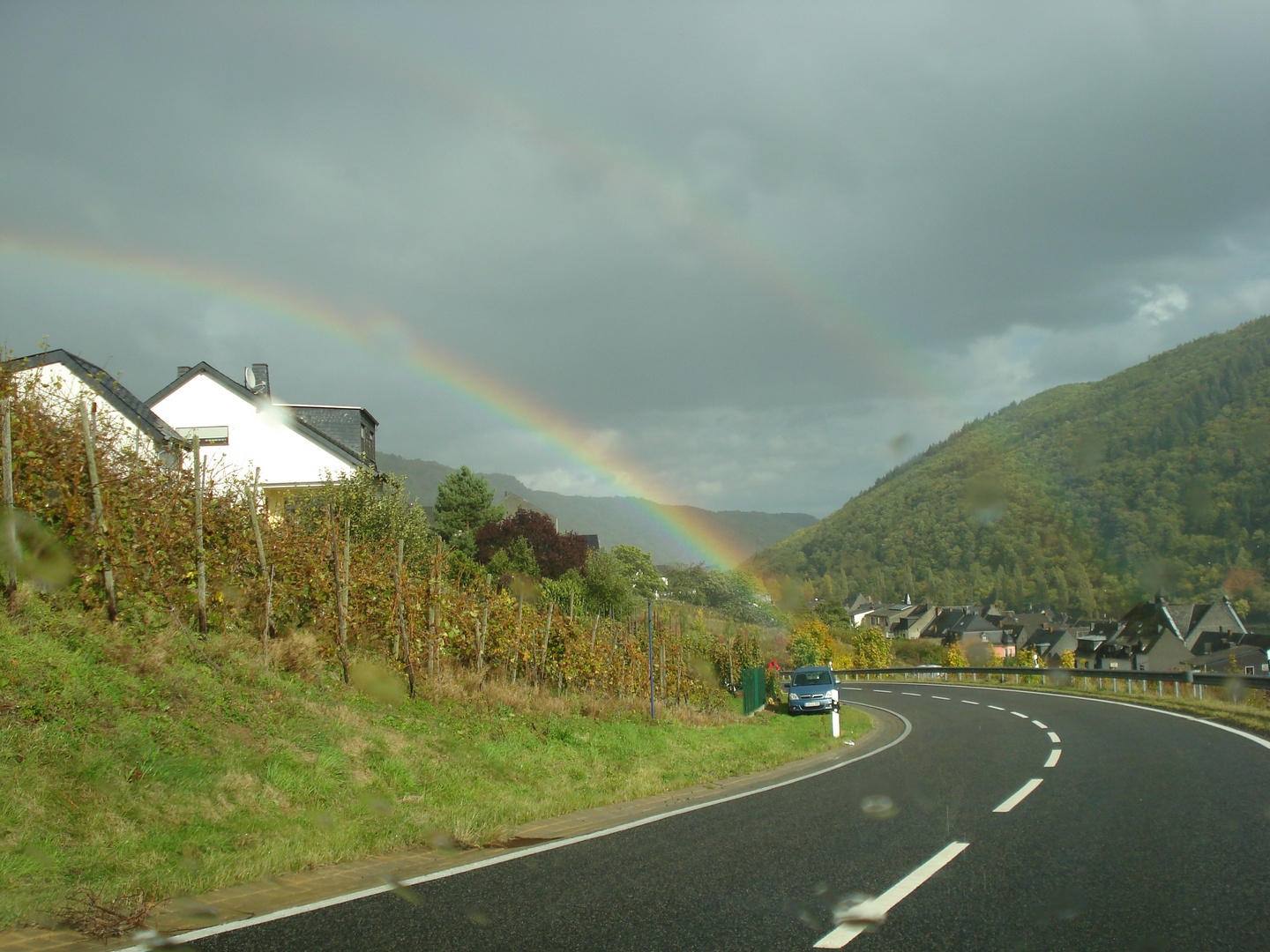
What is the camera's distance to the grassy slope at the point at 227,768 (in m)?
5.79

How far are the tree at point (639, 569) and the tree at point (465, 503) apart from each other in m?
33.1

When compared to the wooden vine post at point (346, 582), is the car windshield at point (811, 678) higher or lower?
lower

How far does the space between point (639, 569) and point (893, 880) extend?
86.4 meters

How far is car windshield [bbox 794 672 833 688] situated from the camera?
28939 millimetres

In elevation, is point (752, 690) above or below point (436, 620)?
below

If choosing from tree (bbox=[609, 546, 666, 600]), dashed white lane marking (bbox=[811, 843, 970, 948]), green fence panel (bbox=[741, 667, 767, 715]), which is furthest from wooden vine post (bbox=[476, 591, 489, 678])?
tree (bbox=[609, 546, 666, 600])

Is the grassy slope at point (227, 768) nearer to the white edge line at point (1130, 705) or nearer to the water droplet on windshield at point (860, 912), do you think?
the water droplet on windshield at point (860, 912)

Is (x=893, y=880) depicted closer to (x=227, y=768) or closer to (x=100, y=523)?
(x=227, y=768)

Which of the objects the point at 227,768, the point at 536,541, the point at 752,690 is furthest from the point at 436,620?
the point at 536,541

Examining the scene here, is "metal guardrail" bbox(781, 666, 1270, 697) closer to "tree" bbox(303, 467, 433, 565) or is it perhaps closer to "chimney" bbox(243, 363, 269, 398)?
"tree" bbox(303, 467, 433, 565)

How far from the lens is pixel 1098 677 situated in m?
35.6

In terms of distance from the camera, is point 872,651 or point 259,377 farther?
point 872,651

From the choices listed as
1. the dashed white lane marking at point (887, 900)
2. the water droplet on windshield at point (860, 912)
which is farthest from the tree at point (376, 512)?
the water droplet on windshield at point (860, 912)

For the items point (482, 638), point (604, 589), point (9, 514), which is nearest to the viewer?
point (9, 514)
